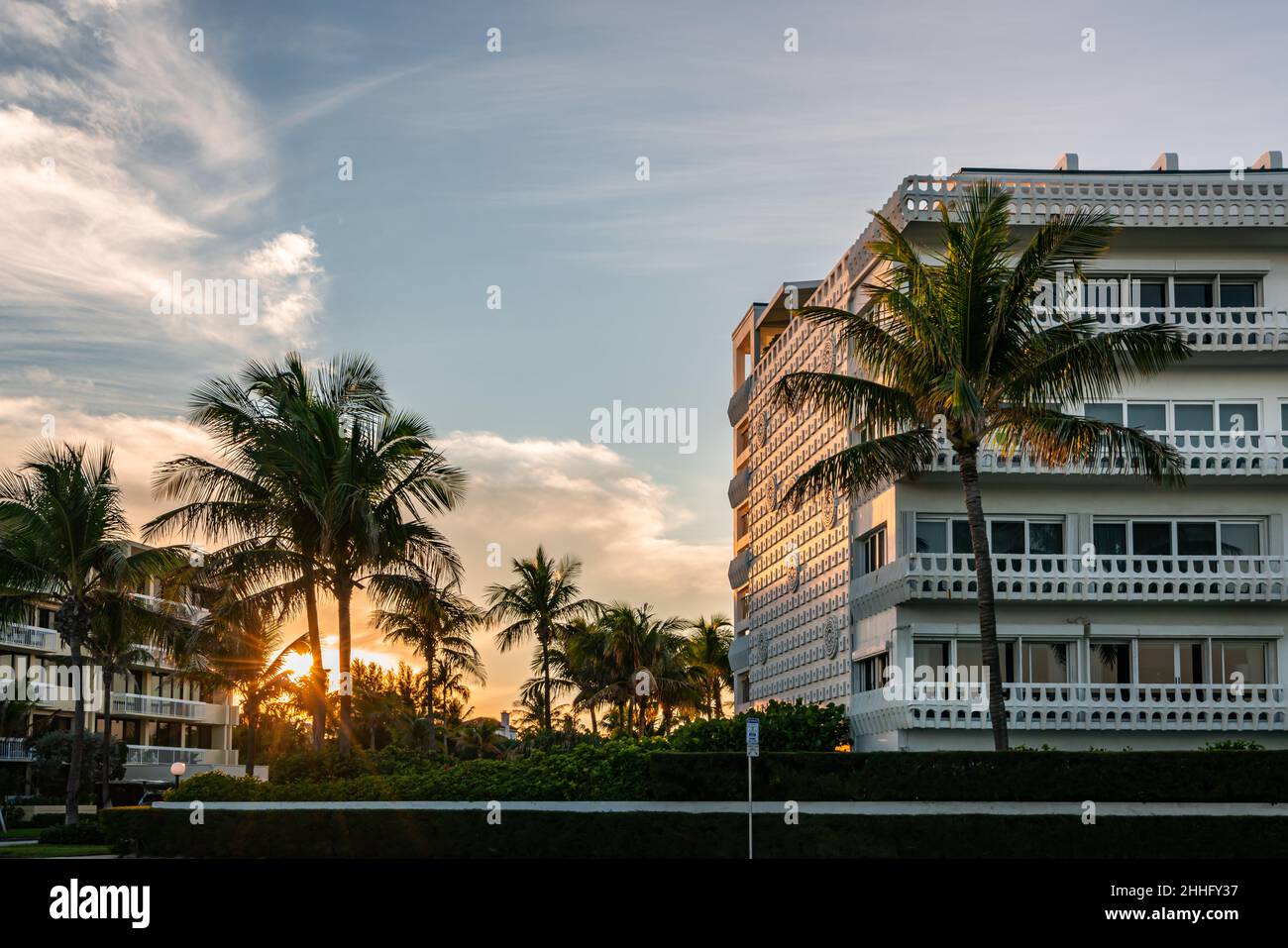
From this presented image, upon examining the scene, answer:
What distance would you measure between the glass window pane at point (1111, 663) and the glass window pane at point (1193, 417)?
19.3ft

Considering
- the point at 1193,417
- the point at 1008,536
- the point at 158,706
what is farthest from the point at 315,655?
the point at 158,706

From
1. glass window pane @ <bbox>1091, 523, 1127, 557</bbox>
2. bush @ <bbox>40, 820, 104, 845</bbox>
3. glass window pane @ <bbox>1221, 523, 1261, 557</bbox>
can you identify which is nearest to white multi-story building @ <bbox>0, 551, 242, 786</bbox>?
bush @ <bbox>40, 820, 104, 845</bbox>

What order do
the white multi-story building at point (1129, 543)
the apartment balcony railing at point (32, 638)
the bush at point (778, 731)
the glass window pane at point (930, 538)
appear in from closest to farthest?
the bush at point (778, 731) < the white multi-story building at point (1129, 543) < the glass window pane at point (930, 538) < the apartment balcony railing at point (32, 638)

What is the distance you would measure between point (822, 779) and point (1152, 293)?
55.4 feet

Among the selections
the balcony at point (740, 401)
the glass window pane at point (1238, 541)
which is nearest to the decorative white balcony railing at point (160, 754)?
the balcony at point (740, 401)

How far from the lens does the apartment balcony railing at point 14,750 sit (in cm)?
6819

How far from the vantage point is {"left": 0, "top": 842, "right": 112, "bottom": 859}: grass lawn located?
111 ft

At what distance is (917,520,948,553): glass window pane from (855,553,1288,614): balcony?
1.24 meters

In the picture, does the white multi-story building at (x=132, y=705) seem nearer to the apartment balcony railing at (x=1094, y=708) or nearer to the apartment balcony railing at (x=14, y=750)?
the apartment balcony railing at (x=14, y=750)

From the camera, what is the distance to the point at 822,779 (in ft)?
106

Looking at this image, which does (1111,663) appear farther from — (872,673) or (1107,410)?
(1107,410)

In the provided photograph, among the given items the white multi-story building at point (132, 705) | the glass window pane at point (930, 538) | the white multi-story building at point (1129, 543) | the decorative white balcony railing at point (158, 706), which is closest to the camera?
the white multi-story building at point (1129, 543)

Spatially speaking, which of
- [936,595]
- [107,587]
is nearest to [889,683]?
[936,595]

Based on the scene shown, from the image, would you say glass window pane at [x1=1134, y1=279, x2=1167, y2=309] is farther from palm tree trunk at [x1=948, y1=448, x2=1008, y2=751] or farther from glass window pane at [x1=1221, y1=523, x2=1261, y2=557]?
palm tree trunk at [x1=948, y1=448, x2=1008, y2=751]
